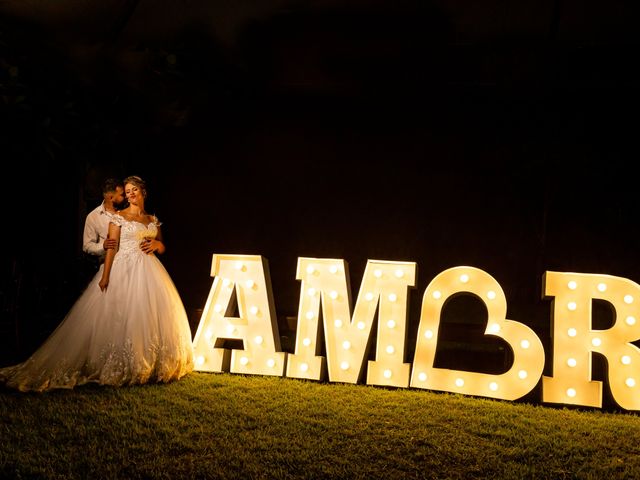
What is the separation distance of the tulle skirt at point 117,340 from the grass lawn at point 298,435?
178mm

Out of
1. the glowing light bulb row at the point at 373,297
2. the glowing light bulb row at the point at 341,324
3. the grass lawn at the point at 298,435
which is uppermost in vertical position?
the glowing light bulb row at the point at 373,297

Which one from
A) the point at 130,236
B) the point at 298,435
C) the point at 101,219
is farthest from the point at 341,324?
the point at 101,219

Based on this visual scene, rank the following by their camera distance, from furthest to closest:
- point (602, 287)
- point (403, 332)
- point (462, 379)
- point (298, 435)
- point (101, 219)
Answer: point (101, 219) → point (403, 332) → point (462, 379) → point (602, 287) → point (298, 435)

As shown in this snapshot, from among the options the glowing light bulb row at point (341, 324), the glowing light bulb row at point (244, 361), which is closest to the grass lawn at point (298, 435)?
the glowing light bulb row at point (244, 361)

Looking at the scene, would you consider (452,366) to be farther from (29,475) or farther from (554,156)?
(29,475)

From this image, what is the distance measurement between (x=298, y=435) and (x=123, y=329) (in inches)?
87.7

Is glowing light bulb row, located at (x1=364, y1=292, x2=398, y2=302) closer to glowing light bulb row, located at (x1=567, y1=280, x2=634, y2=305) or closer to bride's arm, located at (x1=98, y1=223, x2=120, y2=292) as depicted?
glowing light bulb row, located at (x1=567, y1=280, x2=634, y2=305)

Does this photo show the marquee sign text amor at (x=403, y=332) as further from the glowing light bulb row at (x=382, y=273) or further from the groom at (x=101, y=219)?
the groom at (x=101, y=219)

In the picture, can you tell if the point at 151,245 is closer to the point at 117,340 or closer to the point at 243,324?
the point at 117,340

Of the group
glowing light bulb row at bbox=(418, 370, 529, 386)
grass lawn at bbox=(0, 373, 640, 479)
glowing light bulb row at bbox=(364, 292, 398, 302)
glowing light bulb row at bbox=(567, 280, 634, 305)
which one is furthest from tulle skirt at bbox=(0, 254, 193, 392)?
glowing light bulb row at bbox=(567, 280, 634, 305)

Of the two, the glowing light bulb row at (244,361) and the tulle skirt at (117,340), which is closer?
the tulle skirt at (117,340)

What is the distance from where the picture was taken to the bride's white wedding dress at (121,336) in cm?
546

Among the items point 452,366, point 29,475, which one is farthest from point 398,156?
point 29,475

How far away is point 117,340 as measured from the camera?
556 cm
